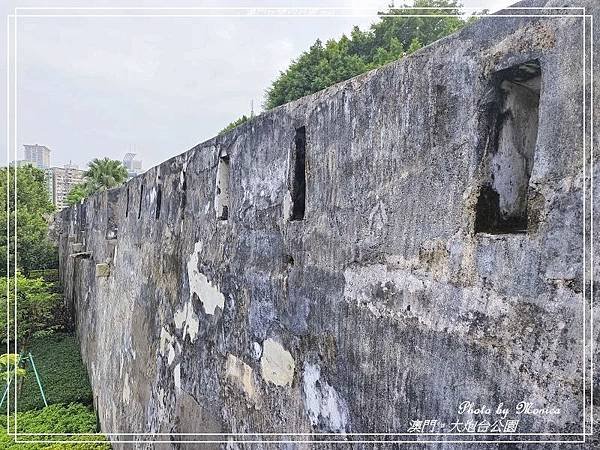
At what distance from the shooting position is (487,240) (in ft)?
3.62

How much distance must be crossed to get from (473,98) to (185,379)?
2.14m

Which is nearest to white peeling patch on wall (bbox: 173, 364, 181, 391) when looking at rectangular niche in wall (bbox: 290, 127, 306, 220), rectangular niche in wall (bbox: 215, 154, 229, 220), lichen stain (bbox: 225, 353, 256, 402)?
lichen stain (bbox: 225, 353, 256, 402)

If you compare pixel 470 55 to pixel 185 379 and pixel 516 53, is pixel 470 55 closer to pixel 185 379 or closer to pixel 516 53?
pixel 516 53

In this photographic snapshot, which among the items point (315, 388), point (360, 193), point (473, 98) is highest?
point (473, 98)

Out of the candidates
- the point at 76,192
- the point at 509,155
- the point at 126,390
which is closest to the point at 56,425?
the point at 126,390

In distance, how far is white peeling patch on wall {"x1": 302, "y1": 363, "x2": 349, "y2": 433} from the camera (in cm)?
153

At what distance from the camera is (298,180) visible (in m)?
1.84

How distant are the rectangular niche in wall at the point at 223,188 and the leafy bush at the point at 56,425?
10.6ft

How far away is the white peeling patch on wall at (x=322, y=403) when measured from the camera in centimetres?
153

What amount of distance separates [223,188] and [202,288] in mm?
506

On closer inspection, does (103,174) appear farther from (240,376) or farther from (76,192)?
(240,376)

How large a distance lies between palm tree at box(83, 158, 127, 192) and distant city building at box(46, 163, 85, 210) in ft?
2.70

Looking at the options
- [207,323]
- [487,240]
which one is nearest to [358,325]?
[487,240]

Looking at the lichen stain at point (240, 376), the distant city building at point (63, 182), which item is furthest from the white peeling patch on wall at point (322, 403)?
the distant city building at point (63, 182)
